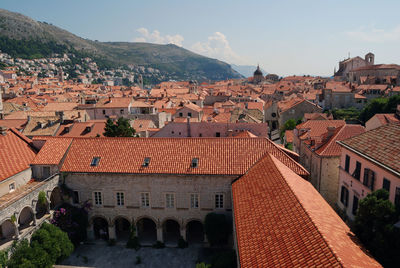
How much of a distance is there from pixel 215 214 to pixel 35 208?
16.3m

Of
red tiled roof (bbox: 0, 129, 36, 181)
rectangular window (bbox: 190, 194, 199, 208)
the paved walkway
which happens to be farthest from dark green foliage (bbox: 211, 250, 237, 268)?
red tiled roof (bbox: 0, 129, 36, 181)

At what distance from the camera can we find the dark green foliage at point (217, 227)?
27.0m

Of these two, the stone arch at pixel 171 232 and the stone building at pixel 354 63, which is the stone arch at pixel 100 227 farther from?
the stone building at pixel 354 63

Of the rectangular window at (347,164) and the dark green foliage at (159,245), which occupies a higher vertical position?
the rectangular window at (347,164)

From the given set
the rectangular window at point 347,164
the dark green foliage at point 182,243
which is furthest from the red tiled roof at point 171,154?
the dark green foliage at point 182,243

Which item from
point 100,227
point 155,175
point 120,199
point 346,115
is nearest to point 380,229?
point 155,175

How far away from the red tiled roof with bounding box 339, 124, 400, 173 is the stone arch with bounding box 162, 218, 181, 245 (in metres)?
18.4

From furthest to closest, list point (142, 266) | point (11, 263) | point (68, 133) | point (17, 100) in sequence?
point (17, 100) < point (68, 133) < point (142, 266) < point (11, 263)

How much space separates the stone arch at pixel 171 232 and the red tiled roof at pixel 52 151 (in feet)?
41.9

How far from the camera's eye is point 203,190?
2797 cm

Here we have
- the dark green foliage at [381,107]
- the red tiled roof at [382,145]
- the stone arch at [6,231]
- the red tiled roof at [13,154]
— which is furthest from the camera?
the dark green foliage at [381,107]

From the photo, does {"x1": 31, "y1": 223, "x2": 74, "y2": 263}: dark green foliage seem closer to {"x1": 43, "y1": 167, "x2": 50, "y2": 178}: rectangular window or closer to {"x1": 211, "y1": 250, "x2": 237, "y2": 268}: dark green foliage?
{"x1": 43, "y1": 167, "x2": 50, "y2": 178}: rectangular window

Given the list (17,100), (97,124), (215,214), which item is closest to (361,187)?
(215,214)

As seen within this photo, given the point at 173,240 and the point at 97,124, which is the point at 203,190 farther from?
the point at 97,124
